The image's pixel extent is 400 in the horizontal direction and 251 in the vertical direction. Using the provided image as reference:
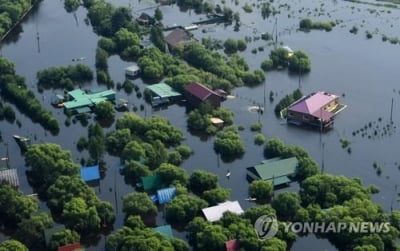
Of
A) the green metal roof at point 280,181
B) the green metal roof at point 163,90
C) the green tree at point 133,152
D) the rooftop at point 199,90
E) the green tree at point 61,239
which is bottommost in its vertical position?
the green metal roof at point 280,181

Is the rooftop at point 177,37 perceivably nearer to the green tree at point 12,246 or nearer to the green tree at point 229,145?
the green tree at point 229,145

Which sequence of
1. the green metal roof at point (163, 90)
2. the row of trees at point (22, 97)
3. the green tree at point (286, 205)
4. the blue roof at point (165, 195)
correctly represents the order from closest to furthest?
the green tree at point (286, 205)
the blue roof at point (165, 195)
the row of trees at point (22, 97)
the green metal roof at point (163, 90)

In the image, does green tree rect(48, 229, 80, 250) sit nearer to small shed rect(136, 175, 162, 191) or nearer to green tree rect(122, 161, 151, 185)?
small shed rect(136, 175, 162, 191)

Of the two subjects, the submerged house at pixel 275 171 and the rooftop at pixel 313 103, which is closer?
the submerged house at pixel 275 171

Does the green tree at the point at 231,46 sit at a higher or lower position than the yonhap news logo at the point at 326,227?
higher

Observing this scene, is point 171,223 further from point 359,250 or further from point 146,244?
point 359,250

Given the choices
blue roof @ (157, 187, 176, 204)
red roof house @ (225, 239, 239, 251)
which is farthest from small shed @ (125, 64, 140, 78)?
red roof house @ (225, 239, 239, 251)

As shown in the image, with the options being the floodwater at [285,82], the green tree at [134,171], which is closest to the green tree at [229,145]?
the floodwater at [285,82]

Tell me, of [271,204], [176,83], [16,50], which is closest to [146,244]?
[271,204]
